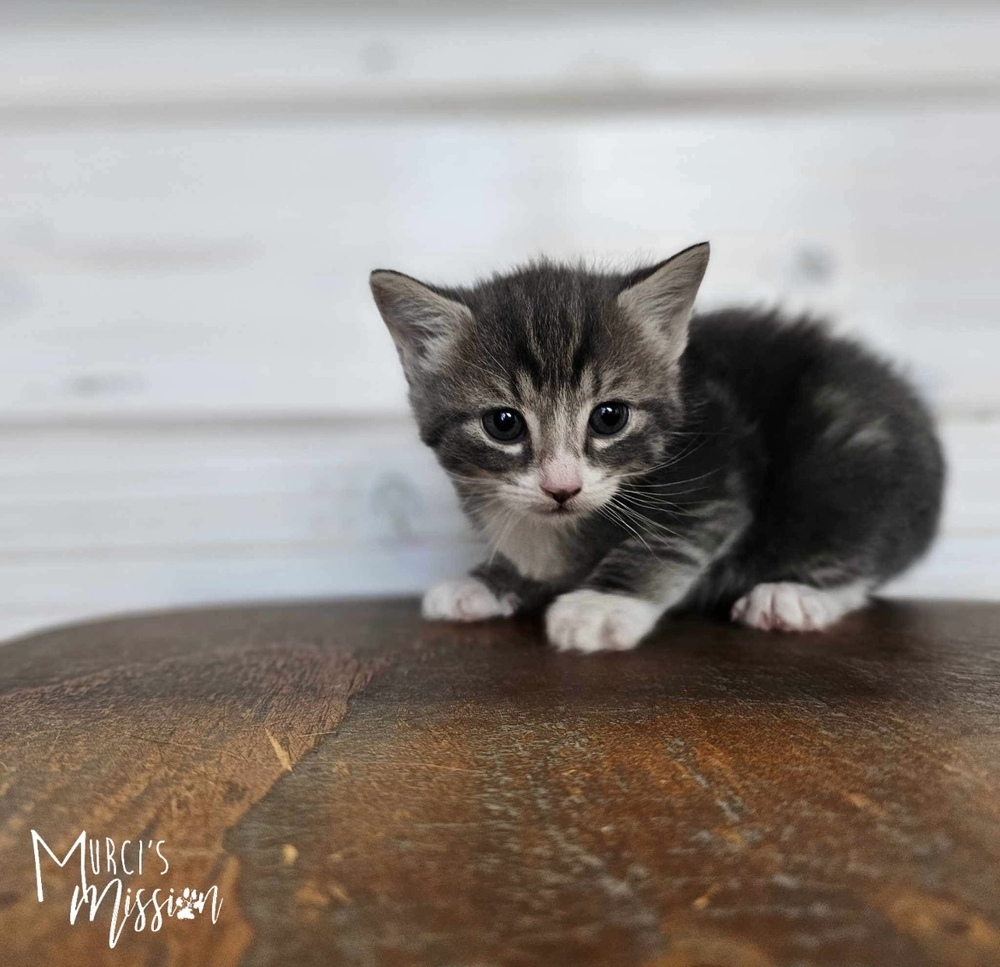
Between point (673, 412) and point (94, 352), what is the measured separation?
1.17m

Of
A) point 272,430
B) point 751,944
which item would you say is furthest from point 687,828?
point 272,430

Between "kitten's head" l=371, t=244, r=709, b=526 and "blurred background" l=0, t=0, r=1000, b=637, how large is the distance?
18.5 inches

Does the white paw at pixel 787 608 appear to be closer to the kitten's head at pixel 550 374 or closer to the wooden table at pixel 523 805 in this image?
the wooden table at pixel 523 805

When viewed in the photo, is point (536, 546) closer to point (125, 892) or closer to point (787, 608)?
point (787, 608)

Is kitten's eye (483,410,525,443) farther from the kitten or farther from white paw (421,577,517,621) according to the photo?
white paw (421,577,517,621)

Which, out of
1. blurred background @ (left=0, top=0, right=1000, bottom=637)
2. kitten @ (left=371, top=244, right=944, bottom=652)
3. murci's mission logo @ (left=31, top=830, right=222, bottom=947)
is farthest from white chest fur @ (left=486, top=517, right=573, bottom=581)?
murci's mission logo @ (left=31, top=830, right=222, bottom=947)

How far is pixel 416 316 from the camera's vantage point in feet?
3.85

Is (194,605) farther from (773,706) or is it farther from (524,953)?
(524,953)

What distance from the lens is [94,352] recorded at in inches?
63.9

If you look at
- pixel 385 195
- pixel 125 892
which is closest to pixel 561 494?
pixel 125 892

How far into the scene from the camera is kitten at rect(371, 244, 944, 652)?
112cm

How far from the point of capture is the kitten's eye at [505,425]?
113 centimetres

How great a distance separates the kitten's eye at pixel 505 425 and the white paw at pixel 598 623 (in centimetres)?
25

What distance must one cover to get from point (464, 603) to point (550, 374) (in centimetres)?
43
